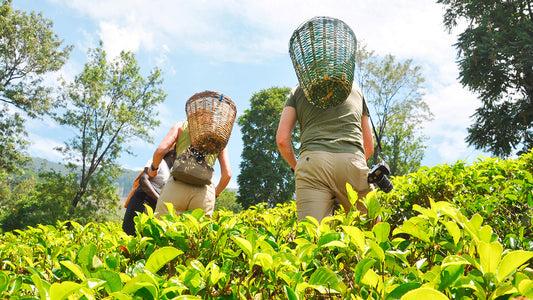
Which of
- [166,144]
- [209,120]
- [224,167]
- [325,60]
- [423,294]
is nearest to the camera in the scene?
[423,294]

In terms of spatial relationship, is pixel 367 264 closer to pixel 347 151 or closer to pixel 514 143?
pixel 347 151

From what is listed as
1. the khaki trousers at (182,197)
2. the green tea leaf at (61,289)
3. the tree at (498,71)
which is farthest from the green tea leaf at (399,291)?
the tree at (498,71)

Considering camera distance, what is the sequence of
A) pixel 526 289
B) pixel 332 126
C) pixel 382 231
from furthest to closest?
pixel 332 126 → pixel 382 231 → pixel 526 289

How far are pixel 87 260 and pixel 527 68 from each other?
Result: 19915 mm

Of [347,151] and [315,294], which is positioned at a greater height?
[347,151]

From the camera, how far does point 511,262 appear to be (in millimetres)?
601

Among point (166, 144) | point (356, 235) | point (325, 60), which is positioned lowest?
point (356, 235)

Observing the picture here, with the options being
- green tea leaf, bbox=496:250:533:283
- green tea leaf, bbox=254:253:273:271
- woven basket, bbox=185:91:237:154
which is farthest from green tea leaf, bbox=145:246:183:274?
woven basket, bbox=185:91:237:154

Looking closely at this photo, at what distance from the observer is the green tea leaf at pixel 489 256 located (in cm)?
62

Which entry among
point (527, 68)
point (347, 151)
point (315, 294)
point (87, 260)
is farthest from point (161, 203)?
point (527, 68)

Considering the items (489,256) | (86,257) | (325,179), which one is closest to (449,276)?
(489,256)

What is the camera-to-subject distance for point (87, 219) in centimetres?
2117

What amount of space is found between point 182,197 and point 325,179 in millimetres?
1429

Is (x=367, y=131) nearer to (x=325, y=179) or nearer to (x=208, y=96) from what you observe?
(x=325, y=179)
